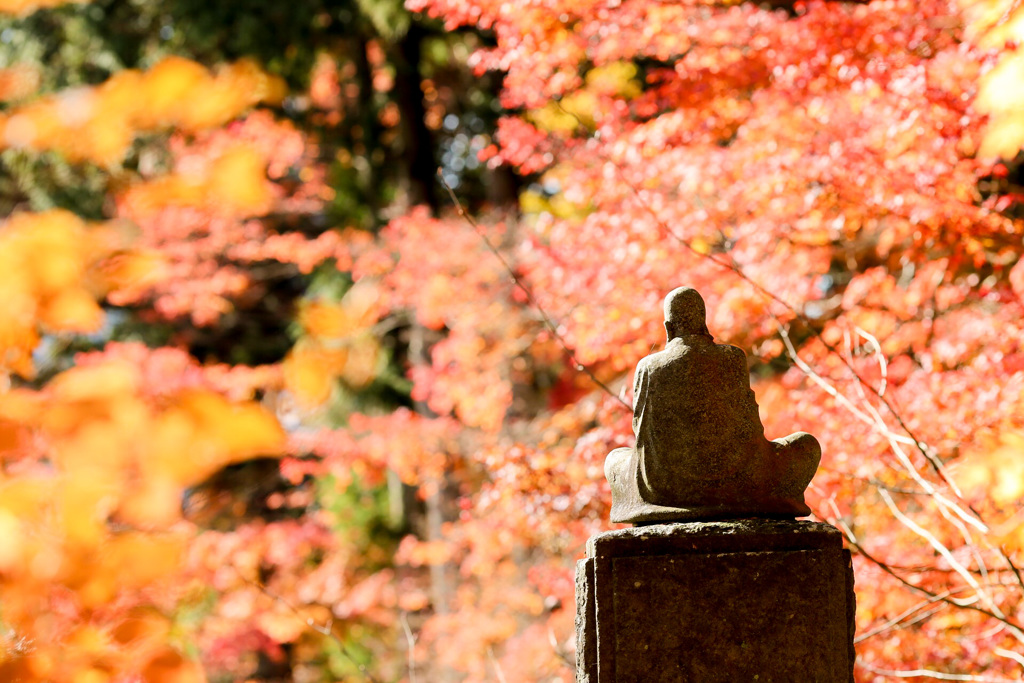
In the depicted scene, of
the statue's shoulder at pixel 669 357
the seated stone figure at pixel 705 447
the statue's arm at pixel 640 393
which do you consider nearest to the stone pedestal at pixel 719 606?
the seated stone figure at pixel 705 447

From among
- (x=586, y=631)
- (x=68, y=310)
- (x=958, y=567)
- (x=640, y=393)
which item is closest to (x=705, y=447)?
(x=640, y=393)

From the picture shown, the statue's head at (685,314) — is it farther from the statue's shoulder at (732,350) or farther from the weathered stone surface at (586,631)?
the weathered stone surface at (586,631)

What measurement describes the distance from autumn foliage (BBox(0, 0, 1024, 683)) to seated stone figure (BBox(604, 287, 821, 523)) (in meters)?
1.17

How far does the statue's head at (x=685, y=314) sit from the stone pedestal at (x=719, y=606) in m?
0.78

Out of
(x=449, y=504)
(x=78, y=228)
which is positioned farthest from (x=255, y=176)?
(x=449, y=504)

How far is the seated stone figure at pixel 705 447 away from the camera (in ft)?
11.7

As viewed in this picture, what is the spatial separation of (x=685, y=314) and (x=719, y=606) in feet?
3.75

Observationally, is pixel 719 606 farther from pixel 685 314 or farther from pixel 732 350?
pixel 685 314

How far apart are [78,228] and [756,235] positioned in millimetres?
5951

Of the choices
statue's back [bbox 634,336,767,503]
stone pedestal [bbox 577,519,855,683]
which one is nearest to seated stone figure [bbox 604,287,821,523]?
statue's back [bbox 634,336,767,503]

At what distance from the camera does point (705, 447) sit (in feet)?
11.7

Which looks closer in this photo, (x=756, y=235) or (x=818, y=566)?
(x=818, y=566)

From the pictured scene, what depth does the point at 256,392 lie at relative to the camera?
62.6 ft

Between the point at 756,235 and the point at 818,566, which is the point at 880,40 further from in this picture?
the point at 818,566
